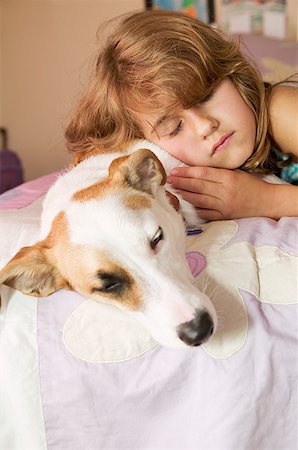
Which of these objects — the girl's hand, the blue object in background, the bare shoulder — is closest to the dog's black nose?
the girl's hand

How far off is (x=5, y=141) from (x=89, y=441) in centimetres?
280

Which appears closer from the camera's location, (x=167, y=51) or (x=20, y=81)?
(x=167, y=51)

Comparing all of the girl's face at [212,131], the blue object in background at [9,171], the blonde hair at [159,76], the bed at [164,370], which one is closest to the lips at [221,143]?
the girl's face at [212,131]

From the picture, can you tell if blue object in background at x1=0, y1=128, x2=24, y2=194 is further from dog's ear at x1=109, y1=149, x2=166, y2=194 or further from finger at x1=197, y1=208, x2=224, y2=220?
dog's ear at x1=109, y1=149, x2=166, y2=194

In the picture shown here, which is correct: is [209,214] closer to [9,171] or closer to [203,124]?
[203,124]

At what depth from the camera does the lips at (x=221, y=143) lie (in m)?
1.29

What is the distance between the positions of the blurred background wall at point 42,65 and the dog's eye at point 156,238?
2.32 metres

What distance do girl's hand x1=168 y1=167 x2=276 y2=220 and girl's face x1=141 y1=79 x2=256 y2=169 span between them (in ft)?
0.24

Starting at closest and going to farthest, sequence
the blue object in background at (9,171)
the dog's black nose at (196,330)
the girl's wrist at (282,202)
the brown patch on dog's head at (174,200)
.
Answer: the dog's black nose at (196,330) → the brown patch on dog's head at (174,200) → the girl's wrist at (282,202) → the blue object in background at (9,171)

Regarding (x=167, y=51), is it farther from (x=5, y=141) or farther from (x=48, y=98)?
(x=5, y=141)

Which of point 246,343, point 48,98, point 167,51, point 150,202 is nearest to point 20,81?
point 48,98

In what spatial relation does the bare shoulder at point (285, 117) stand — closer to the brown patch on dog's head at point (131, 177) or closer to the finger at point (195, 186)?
the finger at point (195, 186)

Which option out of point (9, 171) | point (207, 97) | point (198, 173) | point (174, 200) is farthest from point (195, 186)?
point (9, 171)

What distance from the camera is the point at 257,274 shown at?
889 millimetres
